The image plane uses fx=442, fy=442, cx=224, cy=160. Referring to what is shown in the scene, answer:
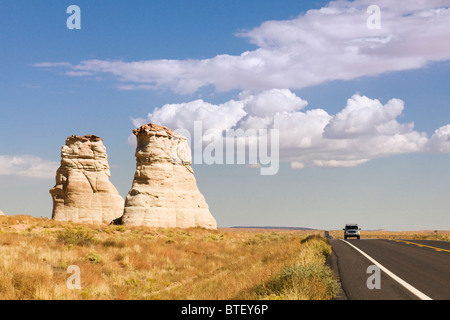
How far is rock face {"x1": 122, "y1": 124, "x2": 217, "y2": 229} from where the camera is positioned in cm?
5522

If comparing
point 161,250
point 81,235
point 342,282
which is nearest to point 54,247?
point 81,235

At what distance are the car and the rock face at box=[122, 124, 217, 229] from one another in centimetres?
2153

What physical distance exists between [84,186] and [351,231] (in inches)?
1477

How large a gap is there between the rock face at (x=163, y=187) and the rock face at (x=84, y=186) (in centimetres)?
862

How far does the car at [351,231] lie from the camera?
144 ft

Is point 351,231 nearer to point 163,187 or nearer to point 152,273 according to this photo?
point 163,187

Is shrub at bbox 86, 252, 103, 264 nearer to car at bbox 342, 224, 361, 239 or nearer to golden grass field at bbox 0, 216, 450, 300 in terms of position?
golden grass field at bbox 0, 216, 450, 300

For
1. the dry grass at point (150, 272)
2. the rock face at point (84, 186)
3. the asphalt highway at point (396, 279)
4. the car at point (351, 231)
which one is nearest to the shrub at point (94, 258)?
the dry grass at point (150, 272)

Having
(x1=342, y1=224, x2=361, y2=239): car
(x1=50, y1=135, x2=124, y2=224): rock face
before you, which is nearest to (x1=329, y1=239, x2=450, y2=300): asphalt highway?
(x1=342, y1=224, x2=361, y2=239): car

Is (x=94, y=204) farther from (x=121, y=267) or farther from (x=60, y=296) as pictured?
(x=60, y=296)

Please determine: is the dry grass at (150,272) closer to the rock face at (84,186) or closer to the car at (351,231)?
the car at (351,231)

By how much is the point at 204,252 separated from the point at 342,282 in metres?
18.6

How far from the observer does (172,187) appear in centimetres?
5862
